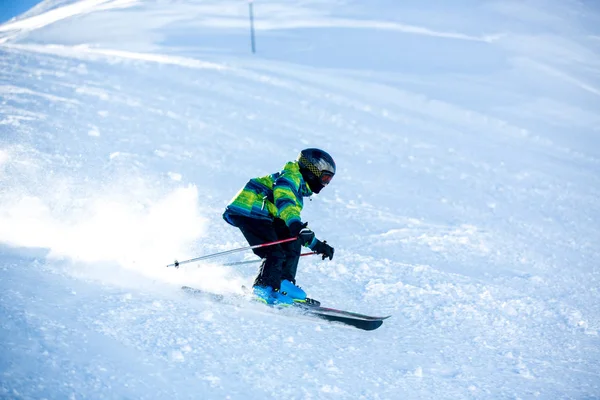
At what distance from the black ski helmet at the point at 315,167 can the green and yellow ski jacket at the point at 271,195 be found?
6 cm

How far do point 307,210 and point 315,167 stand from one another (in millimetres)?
2952

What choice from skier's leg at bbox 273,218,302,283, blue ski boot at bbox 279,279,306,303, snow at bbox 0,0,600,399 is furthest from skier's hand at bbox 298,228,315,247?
snow at bbox 0,0,600,399

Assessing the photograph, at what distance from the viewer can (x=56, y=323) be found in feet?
11.1

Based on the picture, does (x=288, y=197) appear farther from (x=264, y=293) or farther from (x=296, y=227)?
(x=264, y=293)

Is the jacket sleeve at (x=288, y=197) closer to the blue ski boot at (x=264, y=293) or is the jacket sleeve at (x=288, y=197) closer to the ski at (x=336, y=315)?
the blue ski boot at (x=264, y=293)

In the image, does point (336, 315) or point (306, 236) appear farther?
point (336, 315)

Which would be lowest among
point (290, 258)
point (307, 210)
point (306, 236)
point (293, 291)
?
point (307, 210)

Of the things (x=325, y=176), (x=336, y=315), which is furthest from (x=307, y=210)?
(x=336, y=315)

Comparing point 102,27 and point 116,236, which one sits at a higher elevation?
point 102,27

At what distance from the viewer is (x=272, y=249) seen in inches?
187

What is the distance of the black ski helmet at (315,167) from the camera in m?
4.65

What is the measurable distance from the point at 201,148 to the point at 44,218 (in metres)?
3.81

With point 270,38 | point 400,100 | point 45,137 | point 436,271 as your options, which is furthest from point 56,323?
point 270,38

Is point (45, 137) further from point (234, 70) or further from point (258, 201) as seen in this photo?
point (234, 70)
